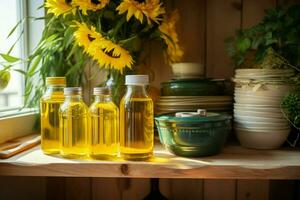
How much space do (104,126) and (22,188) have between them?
0.37 meters

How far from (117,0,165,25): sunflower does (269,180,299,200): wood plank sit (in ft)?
2.01

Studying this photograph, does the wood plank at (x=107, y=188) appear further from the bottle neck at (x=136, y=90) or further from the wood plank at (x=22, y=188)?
the bottle neck at (x=136, y=90)

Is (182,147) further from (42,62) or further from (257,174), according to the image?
(42,62)

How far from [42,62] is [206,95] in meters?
0.47

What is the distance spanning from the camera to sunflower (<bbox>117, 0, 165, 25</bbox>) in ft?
2.42

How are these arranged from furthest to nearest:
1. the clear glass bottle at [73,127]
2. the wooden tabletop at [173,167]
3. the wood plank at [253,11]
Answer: the wood plank at [253,11], the clear glass bottle at [73,127], the wooden tabletop at [173,167]

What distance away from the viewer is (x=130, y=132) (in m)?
0.69

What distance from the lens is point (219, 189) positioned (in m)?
0.98

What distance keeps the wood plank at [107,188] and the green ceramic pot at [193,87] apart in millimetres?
377

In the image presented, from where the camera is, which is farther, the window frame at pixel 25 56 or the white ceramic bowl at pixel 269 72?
the window frame at pixel 25 56

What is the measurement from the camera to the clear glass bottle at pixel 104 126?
70 cm

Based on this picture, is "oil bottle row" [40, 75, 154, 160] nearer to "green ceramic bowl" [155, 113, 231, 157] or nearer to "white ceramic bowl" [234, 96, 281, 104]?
"green ceramic bowl" [155, 113, 231, 157]

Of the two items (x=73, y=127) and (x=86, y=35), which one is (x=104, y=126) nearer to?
(x=73, y=127)

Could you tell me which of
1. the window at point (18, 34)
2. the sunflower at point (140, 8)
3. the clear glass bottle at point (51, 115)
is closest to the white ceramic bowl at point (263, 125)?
the sunflower at point (140, 8)
